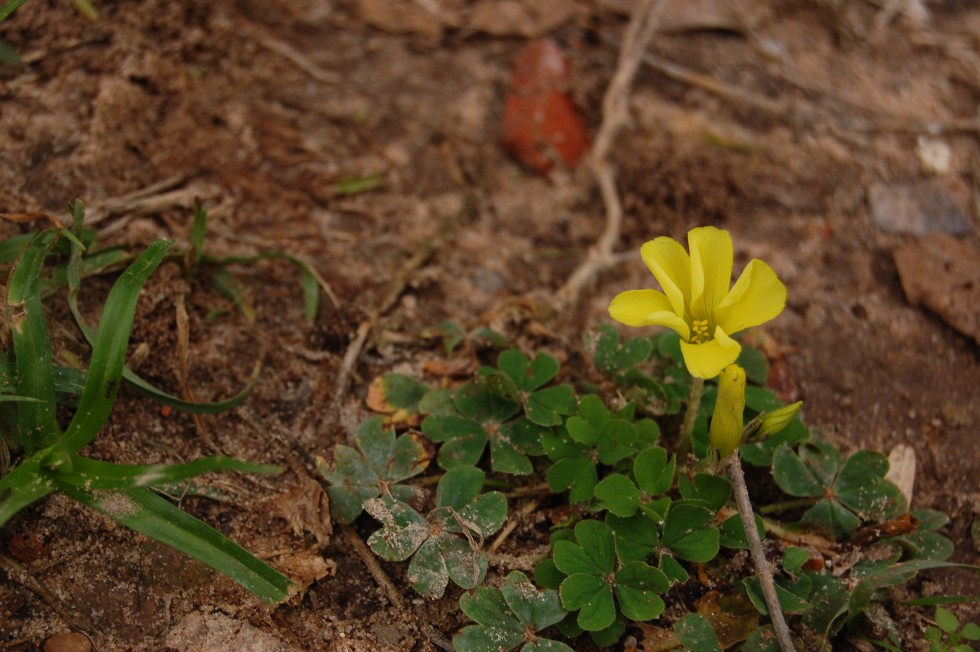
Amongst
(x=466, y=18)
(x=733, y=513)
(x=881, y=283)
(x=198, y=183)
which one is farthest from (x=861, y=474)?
(x=466, y=18)

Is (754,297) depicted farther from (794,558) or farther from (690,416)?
(794,558)

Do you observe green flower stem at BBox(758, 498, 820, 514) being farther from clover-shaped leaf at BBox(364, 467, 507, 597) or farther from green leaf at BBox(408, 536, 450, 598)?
green leaf at BBox(408, 536, 450, 598)

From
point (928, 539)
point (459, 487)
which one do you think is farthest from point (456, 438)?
point (928, 539)

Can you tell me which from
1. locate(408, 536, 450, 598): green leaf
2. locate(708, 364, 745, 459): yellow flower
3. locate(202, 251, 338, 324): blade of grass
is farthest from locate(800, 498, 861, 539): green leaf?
locate(202, 251, 338, 324): blade of grass

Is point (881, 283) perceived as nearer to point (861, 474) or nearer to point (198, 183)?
point (861, 474)

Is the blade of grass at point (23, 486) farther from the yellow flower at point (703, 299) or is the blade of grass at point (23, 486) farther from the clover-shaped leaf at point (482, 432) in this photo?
the yellow flower at point (703, 299)

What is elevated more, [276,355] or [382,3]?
[382,3]

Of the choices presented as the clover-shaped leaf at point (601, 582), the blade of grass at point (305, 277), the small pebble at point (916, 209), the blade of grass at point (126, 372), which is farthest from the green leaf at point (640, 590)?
the small pebble at point (916, 209)
